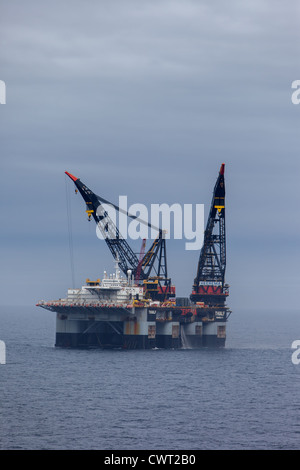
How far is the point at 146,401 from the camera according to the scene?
10162 cm

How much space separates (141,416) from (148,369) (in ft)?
123

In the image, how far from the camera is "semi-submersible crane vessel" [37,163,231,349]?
502ft

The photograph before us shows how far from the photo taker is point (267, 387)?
11694cm

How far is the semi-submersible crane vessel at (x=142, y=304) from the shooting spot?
15300cm

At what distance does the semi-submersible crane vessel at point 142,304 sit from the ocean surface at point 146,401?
4.70 m

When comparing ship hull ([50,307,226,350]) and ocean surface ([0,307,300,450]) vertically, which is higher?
ship hull ([50,307,226,350])

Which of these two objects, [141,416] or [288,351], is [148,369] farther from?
[288,351]

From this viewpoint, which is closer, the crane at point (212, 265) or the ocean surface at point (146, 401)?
the ocean surface at point (146, 401)

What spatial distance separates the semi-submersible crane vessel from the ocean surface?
4704 millimetres

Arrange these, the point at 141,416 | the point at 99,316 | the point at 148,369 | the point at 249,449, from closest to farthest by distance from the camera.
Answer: the point at 249,449 → the point at 141,416 → the point at 148,369 → the point at 99,316

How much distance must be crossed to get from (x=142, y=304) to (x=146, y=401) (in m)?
52.5

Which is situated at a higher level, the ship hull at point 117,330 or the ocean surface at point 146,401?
the ship hull at point 117,330

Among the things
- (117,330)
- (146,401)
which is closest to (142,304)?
(117,330)
